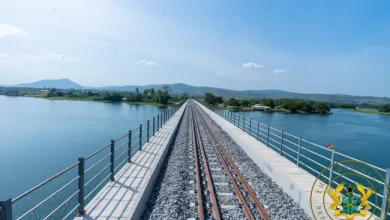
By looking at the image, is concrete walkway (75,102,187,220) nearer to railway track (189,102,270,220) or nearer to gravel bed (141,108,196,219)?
gravel bed (141,108,196,219)

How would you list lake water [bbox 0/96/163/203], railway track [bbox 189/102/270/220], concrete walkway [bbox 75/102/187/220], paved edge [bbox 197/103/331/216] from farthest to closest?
1. lake water [bbox 0/96/163/203]
2. paved edge [bbox 197/103/331/216]
3. railway track [bbox 189/102/270/220]
4. concrete walkway [bbox 75/102/187/220]

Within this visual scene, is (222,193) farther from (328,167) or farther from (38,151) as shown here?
(38,151)

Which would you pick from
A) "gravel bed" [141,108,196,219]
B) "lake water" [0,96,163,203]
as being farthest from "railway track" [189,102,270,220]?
"lake water" [0,96,163,203]

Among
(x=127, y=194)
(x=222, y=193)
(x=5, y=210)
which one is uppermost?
(x=5, y=210)

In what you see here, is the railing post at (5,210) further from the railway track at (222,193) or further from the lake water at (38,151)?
the lake water at (38,151)

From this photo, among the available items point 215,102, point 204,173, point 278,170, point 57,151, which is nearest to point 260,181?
point 278,170

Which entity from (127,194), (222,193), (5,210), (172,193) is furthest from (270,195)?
(5,210)

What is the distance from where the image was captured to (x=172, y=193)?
6781mm

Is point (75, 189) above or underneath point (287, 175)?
underneath

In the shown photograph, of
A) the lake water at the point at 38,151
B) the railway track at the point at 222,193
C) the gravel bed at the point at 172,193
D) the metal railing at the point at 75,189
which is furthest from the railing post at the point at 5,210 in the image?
the lake water at the point at 38,151

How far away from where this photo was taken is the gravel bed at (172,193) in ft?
18.7

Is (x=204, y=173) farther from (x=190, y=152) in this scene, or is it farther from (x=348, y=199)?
(x=348, y=199)

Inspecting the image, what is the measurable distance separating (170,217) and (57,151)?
25.1m

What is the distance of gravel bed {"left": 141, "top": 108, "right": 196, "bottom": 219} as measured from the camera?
18.7 ft
